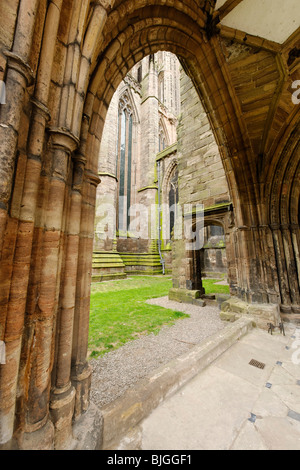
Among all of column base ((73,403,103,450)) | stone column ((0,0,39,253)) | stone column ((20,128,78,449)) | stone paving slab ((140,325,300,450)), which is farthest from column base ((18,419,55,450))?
stone column ((0,0,39,253))

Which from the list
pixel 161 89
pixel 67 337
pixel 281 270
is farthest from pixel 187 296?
pixel 161 89

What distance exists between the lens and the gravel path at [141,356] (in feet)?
6.21

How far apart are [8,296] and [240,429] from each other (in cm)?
173

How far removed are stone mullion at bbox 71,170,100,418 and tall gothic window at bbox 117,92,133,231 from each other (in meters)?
13.7

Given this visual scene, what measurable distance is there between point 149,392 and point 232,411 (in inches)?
26.6

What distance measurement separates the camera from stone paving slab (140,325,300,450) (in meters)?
1.17

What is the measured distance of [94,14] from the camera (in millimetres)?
1249

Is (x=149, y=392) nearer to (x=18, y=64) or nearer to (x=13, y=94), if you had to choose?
(x=13, y=94)

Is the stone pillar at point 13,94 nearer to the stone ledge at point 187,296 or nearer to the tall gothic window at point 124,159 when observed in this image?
the stone ledge at point 187,296

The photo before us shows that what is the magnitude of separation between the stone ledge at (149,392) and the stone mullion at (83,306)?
197mm

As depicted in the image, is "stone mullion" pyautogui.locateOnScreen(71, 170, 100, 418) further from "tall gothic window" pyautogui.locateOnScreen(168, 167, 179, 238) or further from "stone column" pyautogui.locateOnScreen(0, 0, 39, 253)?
"tall gothic window" pyautogui.locateOnScreen(168, 167, 179, 238)

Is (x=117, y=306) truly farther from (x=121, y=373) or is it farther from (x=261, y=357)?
(x=261, y=357)

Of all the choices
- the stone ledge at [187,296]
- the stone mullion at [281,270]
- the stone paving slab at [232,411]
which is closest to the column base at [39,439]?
the stone paving slab at [232,411]

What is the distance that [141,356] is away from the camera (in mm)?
2477
